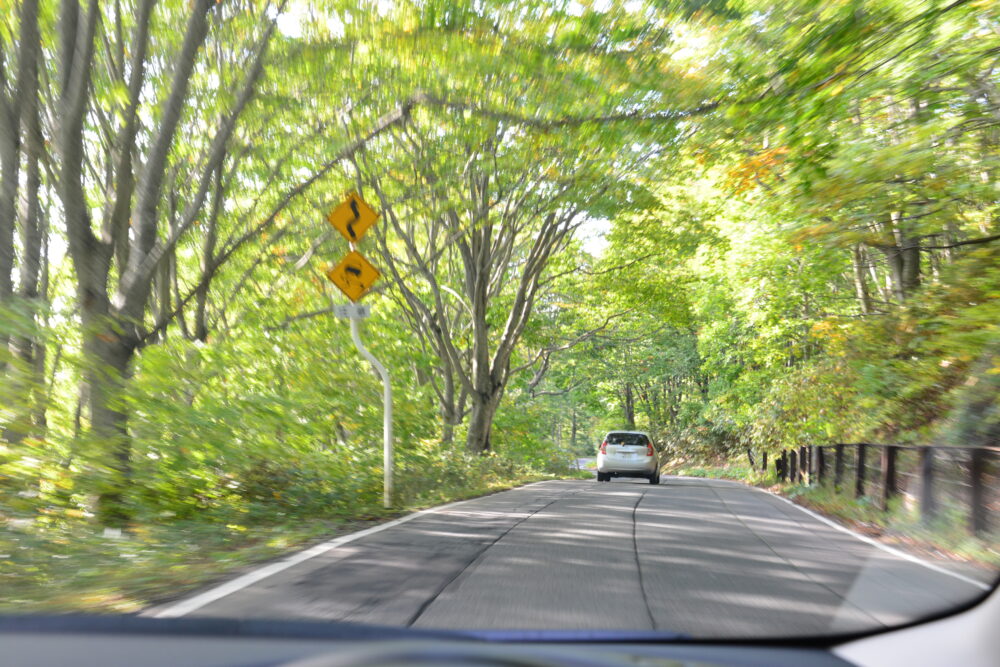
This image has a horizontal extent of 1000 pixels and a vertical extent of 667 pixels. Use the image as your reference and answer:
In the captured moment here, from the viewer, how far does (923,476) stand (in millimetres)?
9570

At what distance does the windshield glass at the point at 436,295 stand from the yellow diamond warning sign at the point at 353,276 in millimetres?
42

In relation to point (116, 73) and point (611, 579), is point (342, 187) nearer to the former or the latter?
point (116, 73)

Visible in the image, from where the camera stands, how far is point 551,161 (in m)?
13.0

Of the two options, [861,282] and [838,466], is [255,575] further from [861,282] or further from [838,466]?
[861,282]

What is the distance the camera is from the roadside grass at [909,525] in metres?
7.17

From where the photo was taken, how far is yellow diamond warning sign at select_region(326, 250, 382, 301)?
31.5 feet

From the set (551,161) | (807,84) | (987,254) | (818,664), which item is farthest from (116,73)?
(987,254)

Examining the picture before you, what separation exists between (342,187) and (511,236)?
4594 millimetres

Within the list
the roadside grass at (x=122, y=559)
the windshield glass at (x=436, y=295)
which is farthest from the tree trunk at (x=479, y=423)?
the roadside grass at (x=122, y=559)

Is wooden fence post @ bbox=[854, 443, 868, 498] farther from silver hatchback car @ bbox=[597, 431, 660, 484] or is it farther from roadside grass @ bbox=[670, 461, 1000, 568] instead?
silver hatchback car @ bbox=[597, 431, 660, 484]

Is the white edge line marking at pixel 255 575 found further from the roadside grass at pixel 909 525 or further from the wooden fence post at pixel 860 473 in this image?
the wooden fence post at pixel 860 473

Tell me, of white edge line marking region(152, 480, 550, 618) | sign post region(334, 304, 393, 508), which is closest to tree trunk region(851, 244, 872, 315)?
sign post region(334, 304, 393, 508)

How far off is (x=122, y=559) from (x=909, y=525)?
8851 millimetres

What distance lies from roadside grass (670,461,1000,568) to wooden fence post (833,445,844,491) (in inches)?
8.0
